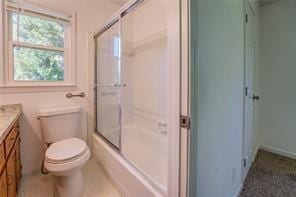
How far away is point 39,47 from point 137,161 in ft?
5.74

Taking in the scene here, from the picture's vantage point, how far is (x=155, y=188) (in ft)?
4.22

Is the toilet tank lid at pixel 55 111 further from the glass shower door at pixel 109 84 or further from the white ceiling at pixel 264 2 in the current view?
the white ceiling at pixel 264 2

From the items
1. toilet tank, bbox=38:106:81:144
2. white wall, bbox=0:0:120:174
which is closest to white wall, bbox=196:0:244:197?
toilet tank, bbox=38:106:81:144

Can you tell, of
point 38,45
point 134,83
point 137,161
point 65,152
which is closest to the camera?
point 65,152

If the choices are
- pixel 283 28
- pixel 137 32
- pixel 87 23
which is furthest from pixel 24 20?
pixel 283 28

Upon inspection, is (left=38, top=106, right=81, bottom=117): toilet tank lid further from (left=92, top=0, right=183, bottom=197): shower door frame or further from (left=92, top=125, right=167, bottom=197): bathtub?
(left=92, top=0, right=183, bottom=197): shower door frame

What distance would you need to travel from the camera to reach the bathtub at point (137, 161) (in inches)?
55.4

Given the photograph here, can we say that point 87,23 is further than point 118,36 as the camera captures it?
Yes

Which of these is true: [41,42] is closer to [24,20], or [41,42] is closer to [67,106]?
[24,20]

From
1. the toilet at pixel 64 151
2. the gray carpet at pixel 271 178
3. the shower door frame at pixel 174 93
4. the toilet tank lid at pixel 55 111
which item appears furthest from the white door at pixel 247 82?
the toilet tank lid at pixel 55 111

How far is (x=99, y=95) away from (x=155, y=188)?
1583 mm

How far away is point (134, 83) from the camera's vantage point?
8.74ft

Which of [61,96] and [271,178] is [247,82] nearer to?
[271,178]

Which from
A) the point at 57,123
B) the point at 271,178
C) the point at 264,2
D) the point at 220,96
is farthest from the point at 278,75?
the point at 57,123
